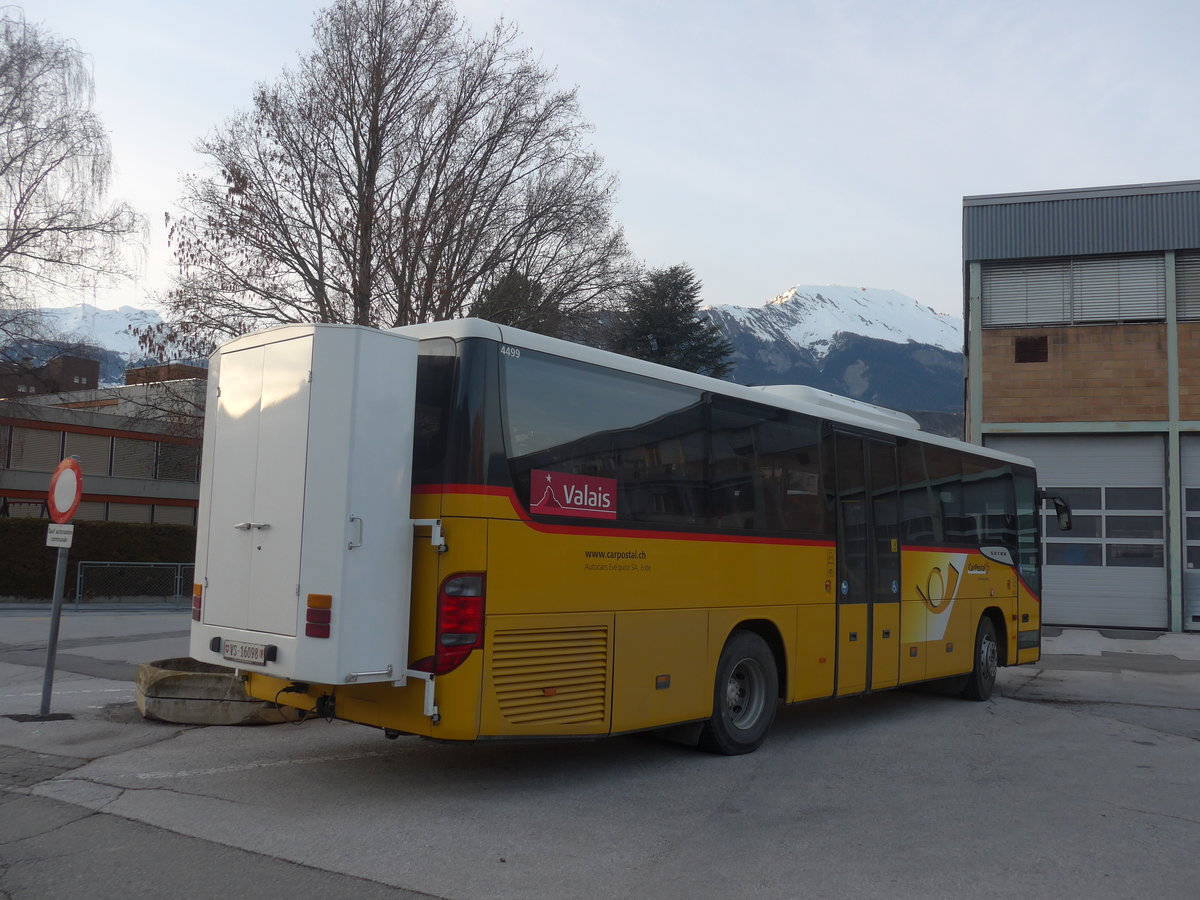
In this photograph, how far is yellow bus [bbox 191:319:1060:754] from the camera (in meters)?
6.30

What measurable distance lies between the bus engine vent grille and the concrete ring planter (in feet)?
11.6

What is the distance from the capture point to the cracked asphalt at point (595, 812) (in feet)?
17.0

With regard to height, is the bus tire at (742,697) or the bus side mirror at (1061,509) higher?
the bus side mirror at (1061,509)

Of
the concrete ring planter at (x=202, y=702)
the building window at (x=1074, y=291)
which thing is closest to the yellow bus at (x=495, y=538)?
the concrete ring planter at (x=202, y=702)

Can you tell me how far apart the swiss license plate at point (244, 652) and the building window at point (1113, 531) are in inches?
751

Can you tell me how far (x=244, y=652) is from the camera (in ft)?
21.7

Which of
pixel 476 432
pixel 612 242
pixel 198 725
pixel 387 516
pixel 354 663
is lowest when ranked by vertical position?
pixel 198 725

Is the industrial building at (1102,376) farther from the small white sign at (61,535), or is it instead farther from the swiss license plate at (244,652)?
the swiss license plate at (244,652)

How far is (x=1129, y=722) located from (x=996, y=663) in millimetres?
2245

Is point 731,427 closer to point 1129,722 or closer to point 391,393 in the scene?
point 391,393

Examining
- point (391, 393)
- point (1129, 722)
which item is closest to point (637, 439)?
point (391, 393)

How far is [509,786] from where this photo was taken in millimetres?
7164

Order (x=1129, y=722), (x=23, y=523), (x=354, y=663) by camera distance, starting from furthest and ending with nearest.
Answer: (x=23, y=523) < (x=1129, y=722) < (x=354, y=663)

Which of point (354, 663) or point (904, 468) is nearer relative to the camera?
point (354, 663)
